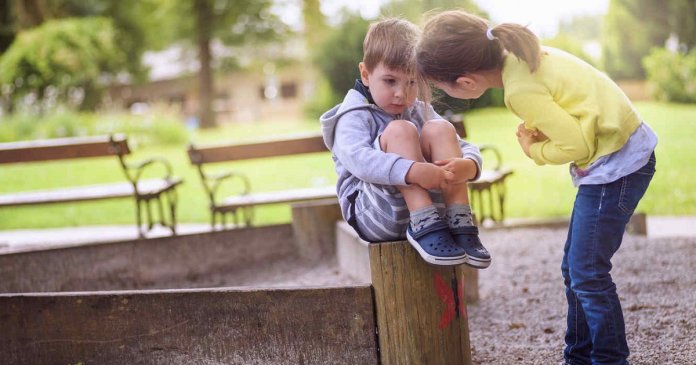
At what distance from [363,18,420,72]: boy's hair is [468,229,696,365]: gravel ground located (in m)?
1.25

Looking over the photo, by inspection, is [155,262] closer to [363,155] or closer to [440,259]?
[363,155]

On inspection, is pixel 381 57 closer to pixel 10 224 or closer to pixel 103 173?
pixel 10 224

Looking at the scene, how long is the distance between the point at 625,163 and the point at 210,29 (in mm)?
23297

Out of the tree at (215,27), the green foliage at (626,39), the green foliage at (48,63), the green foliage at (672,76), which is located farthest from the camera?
the green foliage at (626,39)

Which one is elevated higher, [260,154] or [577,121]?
[577,121]

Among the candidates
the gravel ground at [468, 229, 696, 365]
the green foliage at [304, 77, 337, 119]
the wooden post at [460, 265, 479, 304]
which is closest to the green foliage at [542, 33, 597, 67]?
the green foliage at [304, 77, 337, 119]

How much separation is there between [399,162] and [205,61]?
2283cm

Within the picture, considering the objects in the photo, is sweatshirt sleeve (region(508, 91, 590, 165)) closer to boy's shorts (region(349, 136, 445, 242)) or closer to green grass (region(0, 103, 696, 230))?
boy's shorts (region(349, 136, 445, 242))

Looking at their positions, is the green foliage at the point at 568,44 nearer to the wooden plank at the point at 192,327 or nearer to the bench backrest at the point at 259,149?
the bench backrest at the point at 259,149

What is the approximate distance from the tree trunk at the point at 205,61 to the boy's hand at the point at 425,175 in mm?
21885

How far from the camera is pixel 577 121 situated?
270cm

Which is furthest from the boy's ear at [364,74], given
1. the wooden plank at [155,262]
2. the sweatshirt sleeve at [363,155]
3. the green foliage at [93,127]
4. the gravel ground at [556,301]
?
the green foliage at [93,127]

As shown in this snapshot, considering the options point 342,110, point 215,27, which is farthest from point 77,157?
point 215,27

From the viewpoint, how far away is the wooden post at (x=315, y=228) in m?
5.14
